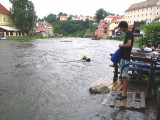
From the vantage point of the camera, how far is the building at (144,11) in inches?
3307

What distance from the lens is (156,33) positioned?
31.2 feet

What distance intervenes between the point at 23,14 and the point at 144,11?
210ft

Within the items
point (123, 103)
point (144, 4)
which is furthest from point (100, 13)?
point (123, 103)

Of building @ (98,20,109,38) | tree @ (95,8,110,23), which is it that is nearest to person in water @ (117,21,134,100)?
building @ (98,20,109,38)

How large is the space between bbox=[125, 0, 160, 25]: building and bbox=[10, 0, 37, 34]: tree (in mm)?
56683

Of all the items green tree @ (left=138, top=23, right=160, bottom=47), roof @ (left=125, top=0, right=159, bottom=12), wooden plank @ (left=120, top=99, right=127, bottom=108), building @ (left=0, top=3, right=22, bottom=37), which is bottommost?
wooden plank @ (left=120, top=99, right=127, bottom=108)

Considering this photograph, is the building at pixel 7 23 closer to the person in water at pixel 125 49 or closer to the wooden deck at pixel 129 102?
the wooden deck at pixel 129 102

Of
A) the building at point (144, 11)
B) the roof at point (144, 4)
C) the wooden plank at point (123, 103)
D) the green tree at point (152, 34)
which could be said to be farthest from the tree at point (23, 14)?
the roof at point (144, 4)

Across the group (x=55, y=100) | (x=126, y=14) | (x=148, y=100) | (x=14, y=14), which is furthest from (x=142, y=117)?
(x=126, y=14)

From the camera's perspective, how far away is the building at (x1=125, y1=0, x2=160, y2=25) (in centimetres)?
8400

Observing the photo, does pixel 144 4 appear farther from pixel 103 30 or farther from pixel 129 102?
pixel 129 102

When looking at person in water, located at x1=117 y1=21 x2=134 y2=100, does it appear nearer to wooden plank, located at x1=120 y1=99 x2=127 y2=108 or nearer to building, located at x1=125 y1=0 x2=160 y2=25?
wooden plank, located at x1=120 y1=99 x2=127 y2=108

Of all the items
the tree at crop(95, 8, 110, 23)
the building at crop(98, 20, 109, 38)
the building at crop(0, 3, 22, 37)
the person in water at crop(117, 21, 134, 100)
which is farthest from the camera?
the tree at crop(95, 8, 110, 23)

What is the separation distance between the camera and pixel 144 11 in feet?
298
